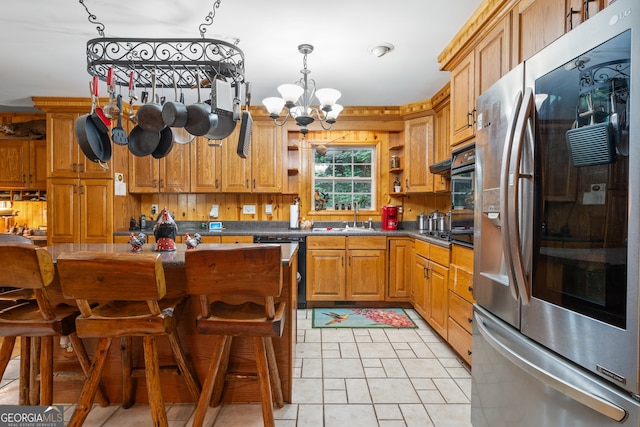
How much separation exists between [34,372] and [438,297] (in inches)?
109

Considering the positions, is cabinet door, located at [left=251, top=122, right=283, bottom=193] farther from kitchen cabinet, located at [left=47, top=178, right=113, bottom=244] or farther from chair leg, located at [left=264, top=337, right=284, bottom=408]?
chair leg, located at [left=264, top=337, right=284, bottom=408]

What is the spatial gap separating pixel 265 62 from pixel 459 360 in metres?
2.92

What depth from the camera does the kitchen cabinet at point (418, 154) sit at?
3.82 m

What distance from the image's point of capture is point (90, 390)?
155cm

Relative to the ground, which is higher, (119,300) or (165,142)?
(165,142)

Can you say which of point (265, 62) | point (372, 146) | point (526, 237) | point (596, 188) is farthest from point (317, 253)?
point (596, 188)

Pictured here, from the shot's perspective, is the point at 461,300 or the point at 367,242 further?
the point at 367,242

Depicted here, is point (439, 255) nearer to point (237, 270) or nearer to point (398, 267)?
point (398, 267)

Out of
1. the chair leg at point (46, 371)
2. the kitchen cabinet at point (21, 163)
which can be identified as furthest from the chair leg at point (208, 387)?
the kitchen cabinet at point (21, 163)

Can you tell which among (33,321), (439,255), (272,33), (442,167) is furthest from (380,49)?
(33,321)

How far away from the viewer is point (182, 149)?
4.04 meters

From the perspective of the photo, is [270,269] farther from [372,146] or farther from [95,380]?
[372,146]

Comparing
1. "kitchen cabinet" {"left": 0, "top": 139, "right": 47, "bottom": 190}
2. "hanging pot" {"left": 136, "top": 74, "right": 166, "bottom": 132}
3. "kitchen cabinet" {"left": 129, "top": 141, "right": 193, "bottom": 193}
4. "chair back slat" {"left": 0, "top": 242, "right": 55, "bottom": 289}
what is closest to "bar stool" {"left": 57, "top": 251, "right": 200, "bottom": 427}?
"chair back slat" {"left": 0, "top": 242, "right": 55, "bottom": 289}

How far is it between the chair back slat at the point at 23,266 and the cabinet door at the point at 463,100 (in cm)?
242
